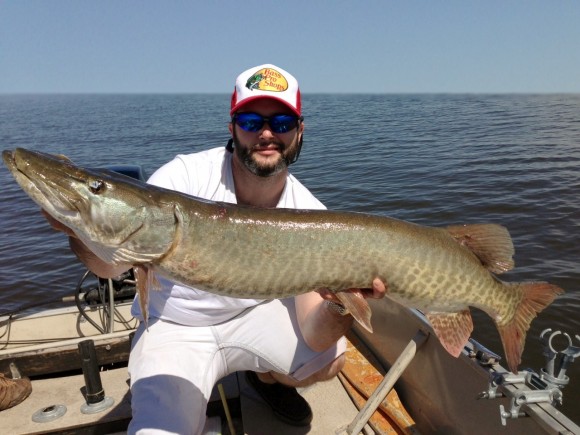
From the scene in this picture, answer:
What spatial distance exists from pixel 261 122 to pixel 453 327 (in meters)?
1.72

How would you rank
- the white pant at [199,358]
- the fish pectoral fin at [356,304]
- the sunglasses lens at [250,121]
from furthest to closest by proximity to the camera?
the sunglasses lens at [250,121] < the white pant at [199,358] < the fish pectoral fin at [356,304]

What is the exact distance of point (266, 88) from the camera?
3152 mm

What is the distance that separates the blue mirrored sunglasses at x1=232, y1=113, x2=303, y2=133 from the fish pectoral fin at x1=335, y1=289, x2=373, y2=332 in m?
1.22

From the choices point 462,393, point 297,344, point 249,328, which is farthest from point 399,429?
point 249,328

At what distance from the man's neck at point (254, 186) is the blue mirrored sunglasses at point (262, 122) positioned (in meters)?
0.24

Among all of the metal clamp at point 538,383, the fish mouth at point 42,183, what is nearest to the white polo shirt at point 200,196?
the fish mouth at point 42,183

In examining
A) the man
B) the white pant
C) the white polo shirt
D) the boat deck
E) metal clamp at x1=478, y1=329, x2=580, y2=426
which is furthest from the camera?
the boat deck

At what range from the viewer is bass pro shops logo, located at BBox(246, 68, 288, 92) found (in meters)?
3.16

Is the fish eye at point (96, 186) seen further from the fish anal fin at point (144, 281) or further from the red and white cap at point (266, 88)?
the red and white cap at point (266, 88)

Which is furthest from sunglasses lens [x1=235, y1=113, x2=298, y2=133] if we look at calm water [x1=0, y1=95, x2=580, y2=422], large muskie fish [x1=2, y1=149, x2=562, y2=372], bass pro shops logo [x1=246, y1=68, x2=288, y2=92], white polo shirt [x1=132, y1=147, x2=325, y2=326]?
calm water [x1=0, y1=95, x2=580, y2=422]

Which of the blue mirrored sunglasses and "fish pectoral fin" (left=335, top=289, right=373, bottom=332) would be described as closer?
"fish pectoral fin" (left=335, top=289, right=373, bottom=332)

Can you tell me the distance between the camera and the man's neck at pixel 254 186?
316 centimetres

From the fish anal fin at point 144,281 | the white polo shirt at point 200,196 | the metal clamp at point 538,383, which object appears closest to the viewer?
the fish anal fin at point 144,281

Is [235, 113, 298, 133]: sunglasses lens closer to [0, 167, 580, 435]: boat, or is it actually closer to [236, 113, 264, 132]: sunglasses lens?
[236, 113, 264, 132]: sunglasses lens
